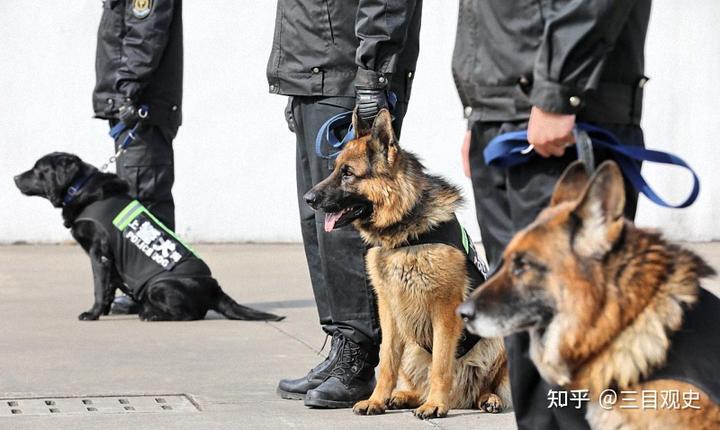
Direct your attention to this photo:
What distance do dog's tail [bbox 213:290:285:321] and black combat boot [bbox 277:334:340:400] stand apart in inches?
81.5

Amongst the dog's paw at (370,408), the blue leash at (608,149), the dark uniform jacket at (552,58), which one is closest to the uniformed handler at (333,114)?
the dog's paw at (370,408)

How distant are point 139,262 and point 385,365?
112 inches

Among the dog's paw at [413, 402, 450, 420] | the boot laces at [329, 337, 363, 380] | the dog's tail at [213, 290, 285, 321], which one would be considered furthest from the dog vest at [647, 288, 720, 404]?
the dog's tail at [213, 290, 285, 321]

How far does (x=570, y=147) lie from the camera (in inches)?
124

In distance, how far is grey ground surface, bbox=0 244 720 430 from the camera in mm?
4629

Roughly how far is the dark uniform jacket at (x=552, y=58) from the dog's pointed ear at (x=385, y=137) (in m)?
1.24

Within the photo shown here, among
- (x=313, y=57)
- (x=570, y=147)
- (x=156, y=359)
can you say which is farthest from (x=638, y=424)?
(x=156, y=359)

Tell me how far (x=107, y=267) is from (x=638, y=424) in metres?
4.91

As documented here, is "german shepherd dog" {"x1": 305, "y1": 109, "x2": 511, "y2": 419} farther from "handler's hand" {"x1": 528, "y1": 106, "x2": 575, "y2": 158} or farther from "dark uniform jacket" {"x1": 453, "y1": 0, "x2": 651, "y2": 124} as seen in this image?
"handler's hand" {"x1": 528, "y1": 106, "x2": 575, "y2": 158}

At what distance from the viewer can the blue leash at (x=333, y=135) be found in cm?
486

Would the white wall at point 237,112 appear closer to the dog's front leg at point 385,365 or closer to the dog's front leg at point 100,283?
the dog's front leg at point 100,283

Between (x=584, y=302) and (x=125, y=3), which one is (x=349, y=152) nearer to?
(x=584, y=302)

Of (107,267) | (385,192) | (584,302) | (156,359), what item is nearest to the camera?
(584,302)

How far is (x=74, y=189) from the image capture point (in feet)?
24.1
